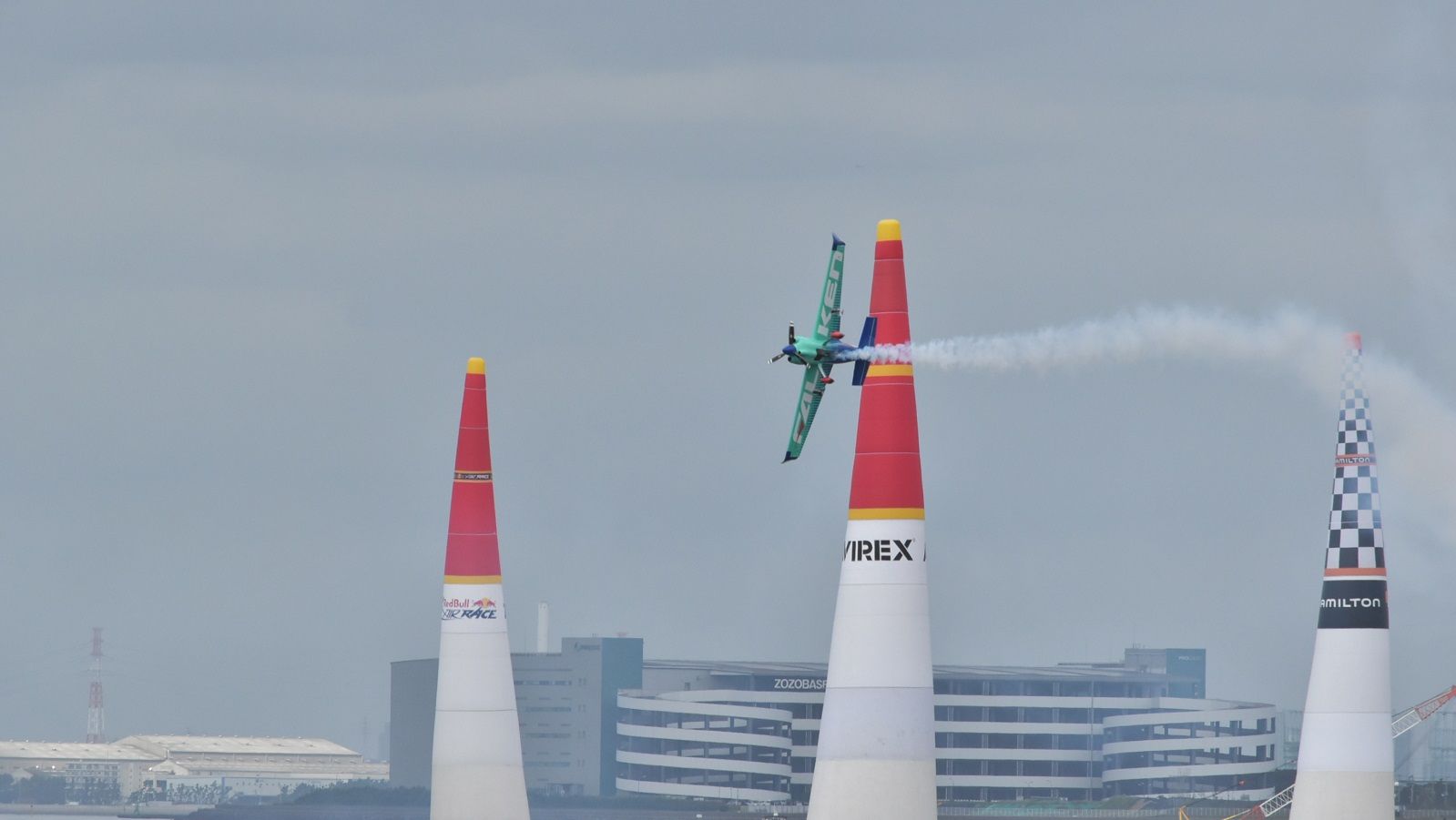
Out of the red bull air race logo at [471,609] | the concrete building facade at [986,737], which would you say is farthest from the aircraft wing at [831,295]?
the concrete building facade at [986,737]

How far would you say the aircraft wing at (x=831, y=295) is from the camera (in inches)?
1332

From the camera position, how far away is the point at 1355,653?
3181 cm

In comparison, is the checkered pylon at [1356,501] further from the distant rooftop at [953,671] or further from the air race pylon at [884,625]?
the distant rooftop at [953,671]

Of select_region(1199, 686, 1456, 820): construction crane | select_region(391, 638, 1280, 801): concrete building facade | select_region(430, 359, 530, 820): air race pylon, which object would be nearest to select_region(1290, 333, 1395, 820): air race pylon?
select_region(430, 359, 530, 820): air race pylon

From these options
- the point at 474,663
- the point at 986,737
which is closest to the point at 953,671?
the point at 986,737

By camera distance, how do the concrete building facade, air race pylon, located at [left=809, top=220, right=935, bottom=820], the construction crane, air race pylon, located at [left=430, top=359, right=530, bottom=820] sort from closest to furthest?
air race pylon, located at [left=809, top=220, right=935, bottom=820] → air race pylon, located at [left=430, top=359, right=530, bottom=820] → the construction crane → the concrete building facade

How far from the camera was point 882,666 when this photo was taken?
2905 cm

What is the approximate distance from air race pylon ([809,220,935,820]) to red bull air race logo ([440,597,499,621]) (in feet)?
47.9

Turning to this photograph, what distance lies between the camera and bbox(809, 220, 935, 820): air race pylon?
95.1 feet

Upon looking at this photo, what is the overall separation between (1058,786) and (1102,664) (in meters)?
26.2

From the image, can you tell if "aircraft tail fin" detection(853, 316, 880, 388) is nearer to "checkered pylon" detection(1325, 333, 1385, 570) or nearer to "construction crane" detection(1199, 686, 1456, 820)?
"checkered pylon" detection(1325, 333, 1385, 570)

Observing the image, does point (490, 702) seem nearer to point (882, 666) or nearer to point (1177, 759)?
point (882, 666)

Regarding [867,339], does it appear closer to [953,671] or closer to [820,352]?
[820,352]

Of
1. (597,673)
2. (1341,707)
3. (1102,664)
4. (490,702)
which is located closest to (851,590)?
(1341,707)
